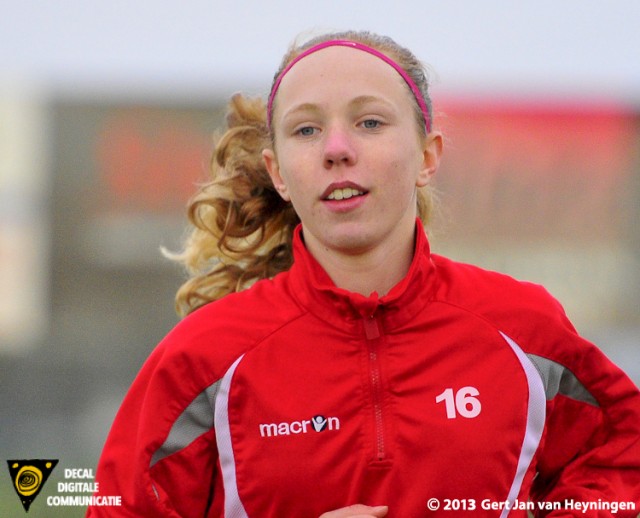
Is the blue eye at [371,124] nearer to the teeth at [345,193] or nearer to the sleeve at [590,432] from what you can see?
the teeth at [345,193]

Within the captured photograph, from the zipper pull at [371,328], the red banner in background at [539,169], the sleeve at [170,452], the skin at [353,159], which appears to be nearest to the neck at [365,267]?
the skin at [353,159]

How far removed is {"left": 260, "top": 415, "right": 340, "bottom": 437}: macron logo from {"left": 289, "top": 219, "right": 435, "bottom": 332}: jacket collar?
21 centimetres

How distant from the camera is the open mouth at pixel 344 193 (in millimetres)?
2262

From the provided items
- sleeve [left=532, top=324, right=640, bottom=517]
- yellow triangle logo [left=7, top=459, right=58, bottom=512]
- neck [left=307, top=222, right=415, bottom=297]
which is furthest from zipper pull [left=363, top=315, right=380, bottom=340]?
yellow triangle logo [left=7, top=459, right=58, bottom=512]

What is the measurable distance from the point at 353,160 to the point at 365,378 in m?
0.47

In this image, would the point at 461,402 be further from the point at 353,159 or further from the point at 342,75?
the point at 342,75

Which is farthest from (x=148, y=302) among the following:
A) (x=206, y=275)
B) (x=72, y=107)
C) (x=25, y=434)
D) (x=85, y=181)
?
(x=206, y=275)

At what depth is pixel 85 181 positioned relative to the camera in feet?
49.6

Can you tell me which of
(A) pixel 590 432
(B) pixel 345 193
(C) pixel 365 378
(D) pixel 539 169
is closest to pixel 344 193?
(B) pixel 345 193

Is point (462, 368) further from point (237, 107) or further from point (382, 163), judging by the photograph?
point (237, 107)

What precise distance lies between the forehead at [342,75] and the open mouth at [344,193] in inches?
8.6

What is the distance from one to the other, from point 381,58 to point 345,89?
0.50ft

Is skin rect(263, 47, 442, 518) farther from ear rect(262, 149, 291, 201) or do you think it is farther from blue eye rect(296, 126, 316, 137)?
ear rect(262, 149, 291, 201)

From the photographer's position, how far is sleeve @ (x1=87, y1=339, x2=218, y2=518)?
2.21m
